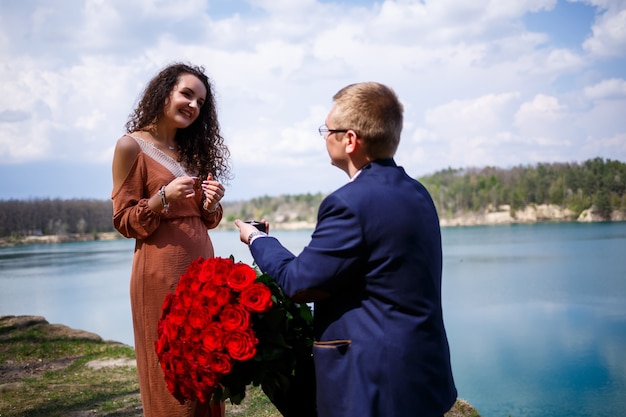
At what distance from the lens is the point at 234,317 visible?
1926 millimetres

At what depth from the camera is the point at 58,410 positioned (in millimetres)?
5441

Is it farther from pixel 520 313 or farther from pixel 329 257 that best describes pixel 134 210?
pixel 520 313

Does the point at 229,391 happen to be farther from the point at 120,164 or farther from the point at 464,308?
the point at 464,308

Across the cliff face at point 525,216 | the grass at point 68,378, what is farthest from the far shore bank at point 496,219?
the grass at point 68,378

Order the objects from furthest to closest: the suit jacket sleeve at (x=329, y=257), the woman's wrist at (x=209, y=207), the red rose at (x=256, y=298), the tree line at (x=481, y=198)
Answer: the tree line at (x=481, y=198), the woman's wrist at (x=209, y=207), the red rose at (x=256, y=298), the suit jacket sleeve at (x=329, y=257)

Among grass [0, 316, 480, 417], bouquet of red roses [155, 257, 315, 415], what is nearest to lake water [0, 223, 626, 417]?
grass [0, 316, 480, 417]

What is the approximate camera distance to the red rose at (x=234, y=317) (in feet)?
6.24

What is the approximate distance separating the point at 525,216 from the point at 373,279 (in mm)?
68255

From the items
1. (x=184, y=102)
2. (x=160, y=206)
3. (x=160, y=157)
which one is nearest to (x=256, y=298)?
(x=160, y=206)

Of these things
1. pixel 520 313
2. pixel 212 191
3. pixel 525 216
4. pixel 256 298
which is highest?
pixel 212 191

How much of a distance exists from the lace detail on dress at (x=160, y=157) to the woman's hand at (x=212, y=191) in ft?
0.60

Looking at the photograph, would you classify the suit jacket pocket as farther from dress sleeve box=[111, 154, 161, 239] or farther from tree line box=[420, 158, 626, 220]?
tree line box=[420, 158, 626, 220]

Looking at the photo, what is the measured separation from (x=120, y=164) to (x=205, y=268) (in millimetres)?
890

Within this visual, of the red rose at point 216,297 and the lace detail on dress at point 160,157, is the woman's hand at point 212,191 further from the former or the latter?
the red rose at point 216,297
